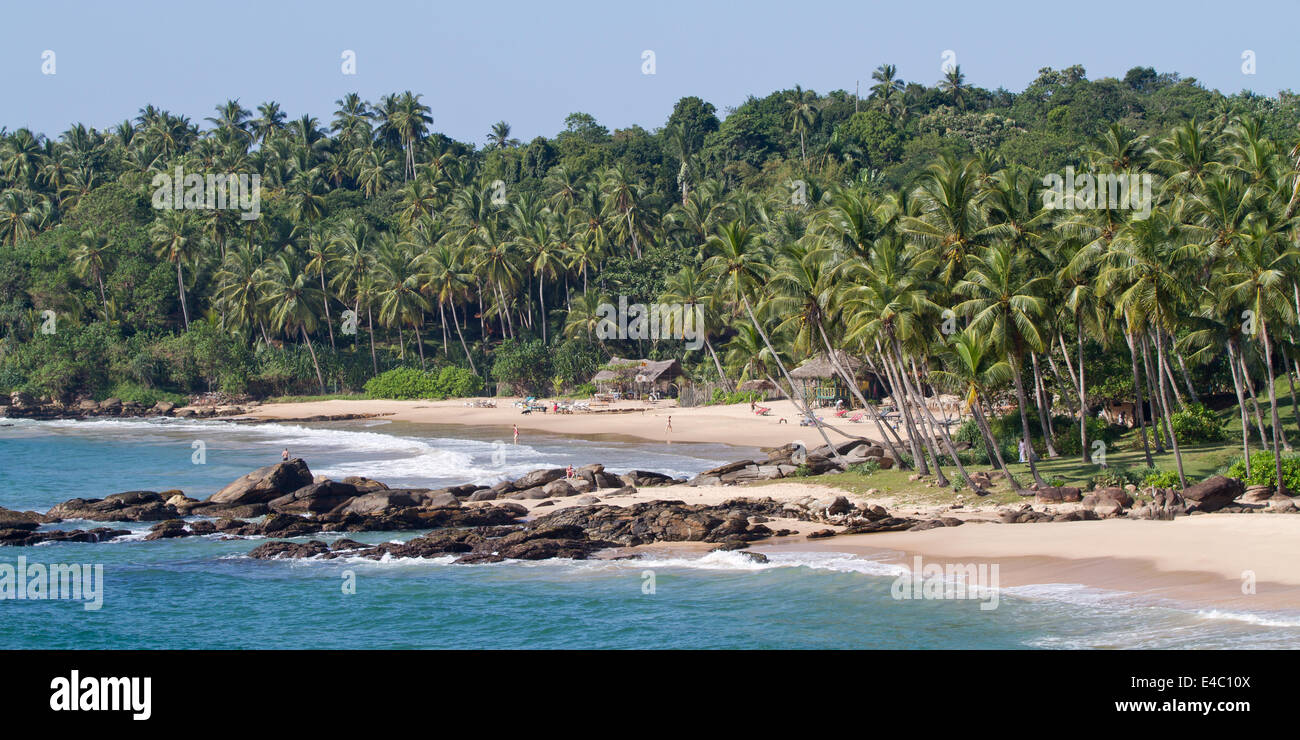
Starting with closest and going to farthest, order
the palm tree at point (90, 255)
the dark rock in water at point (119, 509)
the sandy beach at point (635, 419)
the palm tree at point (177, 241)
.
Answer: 1. the dark rock in water at point (119, 509)
2. the sandy beach at point (635, 419)
3. the palm tree at point (90, 255)
4. the palm tree at point (177, 241)

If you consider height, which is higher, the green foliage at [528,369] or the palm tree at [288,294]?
the palm tree at [288,294]

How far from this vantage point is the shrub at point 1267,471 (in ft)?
84.9

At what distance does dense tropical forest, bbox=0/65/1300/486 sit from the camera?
28312 millimetres

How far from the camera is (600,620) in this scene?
64.7 ft

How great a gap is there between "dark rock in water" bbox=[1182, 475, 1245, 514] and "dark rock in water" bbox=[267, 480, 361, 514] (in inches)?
909

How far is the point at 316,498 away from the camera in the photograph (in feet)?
106

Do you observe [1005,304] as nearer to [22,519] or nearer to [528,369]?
[22,519]

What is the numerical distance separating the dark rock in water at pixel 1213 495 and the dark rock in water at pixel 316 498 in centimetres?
2308

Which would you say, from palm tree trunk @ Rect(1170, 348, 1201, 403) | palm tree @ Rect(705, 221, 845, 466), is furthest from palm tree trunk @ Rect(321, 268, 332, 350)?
palm tree trunk @ Rect(1170, 348, 1201, 403)

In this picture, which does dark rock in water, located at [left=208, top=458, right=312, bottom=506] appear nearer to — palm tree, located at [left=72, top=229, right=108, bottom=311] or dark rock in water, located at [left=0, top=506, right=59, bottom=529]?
dark rock in water, located at [left=0, top=506, right=59, bottom=529]

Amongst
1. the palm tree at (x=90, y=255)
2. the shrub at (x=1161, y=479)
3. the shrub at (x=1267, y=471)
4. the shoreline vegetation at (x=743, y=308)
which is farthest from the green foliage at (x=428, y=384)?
the shrub at (x=1267, y=471)

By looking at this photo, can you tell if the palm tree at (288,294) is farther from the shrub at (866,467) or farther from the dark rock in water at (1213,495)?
the dark rock in water at (1213,495)
